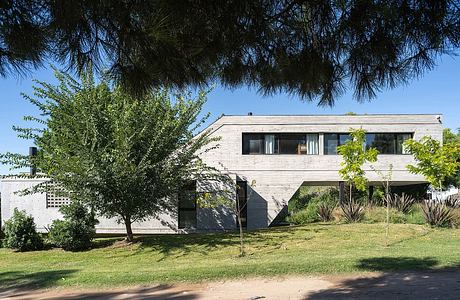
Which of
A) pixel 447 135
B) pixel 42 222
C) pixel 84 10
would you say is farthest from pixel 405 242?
pixel 447 135

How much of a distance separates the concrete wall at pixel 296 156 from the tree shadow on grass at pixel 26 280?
1566 centimetres

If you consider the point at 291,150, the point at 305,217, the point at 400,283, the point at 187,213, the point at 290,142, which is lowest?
the point at 400,283

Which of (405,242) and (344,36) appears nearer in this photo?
(344,36)

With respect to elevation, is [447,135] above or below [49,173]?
above

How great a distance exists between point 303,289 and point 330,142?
802 inches

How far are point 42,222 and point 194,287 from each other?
59.4 ft

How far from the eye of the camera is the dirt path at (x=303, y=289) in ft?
27.0

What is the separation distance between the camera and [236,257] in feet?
46.2

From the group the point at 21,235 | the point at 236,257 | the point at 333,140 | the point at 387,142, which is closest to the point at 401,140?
the point at 387,142

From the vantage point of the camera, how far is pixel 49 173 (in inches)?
648

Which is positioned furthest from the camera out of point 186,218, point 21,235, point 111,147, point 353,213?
point 186,218

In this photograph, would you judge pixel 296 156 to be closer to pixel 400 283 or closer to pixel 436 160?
pixel 436 160

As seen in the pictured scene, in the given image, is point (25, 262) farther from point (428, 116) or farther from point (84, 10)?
point (428, 116)

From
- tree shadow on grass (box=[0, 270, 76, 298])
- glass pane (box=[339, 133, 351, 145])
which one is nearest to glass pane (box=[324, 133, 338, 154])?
glass pane (box=[339, 133, 351, 145])
